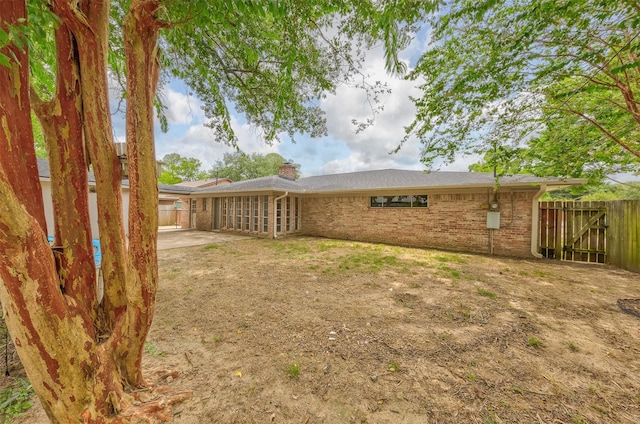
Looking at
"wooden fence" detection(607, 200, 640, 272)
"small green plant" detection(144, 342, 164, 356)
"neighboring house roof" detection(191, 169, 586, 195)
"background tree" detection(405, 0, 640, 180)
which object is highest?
"background tree" detection(405, 0, 640, 180)

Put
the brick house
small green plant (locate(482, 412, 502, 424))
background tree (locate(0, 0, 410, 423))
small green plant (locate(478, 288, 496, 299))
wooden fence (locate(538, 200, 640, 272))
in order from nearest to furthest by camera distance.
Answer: background tree (locate(0, 0, 410, 423)), small green plant (locate(482, 412, 502, 424)), small green plant (locate(478, 288, 496, 299)), wooden fence (locate(538, 200, 640, 272)), the brick house

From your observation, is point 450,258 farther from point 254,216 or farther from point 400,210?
point 254,216

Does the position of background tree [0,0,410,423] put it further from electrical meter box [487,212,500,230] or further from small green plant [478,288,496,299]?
electrical meter box [487,212,500,230]

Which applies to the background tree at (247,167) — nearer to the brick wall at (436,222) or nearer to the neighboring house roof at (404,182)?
the neighboring house roof at (404,182)

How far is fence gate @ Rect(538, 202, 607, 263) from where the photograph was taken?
669 cm

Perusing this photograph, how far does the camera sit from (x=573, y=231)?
7066 millimetres

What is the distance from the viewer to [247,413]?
1849 millimetres

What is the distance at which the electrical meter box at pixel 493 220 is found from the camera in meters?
7.88

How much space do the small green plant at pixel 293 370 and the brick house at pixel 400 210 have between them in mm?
7600

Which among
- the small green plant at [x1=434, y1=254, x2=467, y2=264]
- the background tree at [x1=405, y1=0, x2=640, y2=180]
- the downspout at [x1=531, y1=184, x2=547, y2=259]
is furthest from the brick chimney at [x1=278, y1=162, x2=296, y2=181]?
the downspout at [x1=531, y1=184, x2=547, y2=259]

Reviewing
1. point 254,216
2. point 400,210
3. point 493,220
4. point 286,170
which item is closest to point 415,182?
point 400,210

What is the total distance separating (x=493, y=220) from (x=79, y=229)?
980 centimetres

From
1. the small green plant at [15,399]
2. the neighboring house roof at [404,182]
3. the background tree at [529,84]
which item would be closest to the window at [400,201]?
the neighboring house roof at [404,182]

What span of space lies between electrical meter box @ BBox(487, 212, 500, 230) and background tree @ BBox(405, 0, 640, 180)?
7.30ft
